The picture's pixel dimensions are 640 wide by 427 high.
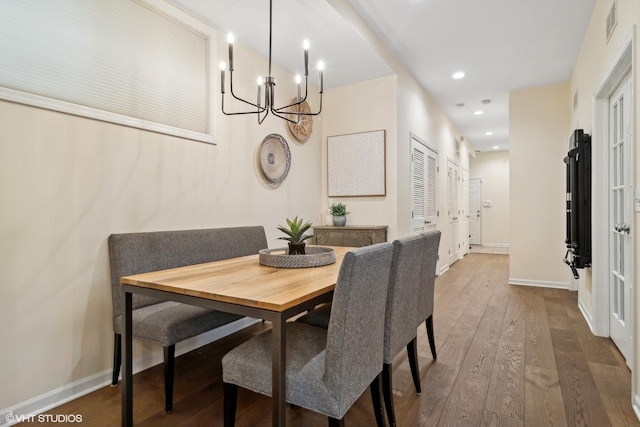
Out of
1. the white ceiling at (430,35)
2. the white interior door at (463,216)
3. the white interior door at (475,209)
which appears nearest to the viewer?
the white ceiling at (430,35)

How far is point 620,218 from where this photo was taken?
2.45 m

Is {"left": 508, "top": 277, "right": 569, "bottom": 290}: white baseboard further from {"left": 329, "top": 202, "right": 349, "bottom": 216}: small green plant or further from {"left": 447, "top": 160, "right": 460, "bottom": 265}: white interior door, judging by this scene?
{"left": 329, "top": 202, "right": 349, "bottom": 216}: small green plant

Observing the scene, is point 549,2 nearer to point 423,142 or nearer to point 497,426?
point 423,142

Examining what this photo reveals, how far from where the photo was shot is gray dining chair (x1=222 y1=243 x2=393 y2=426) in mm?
1146

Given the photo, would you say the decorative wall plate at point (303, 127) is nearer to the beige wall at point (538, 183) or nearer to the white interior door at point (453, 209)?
the beige wall at point (538, 183)

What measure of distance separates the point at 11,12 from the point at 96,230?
3.85ft

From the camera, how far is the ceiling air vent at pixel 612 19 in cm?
215

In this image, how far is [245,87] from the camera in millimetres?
3078

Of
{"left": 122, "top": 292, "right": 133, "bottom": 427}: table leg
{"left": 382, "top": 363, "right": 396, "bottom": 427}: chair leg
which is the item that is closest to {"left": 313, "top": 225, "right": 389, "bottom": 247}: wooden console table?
{"left": 382, "top": 363, "right": 396, "bottom": 427}: chair leg

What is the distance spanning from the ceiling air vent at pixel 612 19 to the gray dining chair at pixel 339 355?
2.27m

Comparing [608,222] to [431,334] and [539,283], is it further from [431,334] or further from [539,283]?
[539,283]

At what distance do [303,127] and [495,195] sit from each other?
731 cm

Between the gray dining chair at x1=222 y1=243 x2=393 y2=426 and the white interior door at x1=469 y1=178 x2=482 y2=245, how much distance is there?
8925mm

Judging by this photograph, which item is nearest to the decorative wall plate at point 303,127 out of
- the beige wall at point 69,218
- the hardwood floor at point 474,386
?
the beige wall at point 69,218
